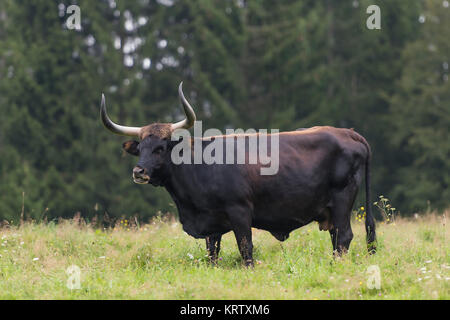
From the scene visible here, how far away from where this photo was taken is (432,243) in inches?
340

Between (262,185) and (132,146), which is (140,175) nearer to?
(132,146)

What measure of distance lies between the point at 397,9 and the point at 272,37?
560 cm

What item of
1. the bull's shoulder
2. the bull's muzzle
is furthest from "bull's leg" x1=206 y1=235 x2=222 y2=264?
the bull's shoulder

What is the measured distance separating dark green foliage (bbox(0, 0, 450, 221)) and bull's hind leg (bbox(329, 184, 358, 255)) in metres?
14.2

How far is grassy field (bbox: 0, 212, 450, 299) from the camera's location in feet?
21.4

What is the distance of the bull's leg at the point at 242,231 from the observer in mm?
7777

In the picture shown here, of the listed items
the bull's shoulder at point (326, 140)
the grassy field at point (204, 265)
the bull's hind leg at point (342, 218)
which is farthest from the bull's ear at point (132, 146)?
the bull's hind leg at point (342, 218)

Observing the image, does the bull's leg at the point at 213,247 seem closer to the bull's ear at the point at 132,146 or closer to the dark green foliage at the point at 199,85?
the bull's ear at the point at 132,146

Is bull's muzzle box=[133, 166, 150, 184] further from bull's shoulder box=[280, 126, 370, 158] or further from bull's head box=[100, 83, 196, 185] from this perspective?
bull's shoulder box=[280, 126, 370, 158]

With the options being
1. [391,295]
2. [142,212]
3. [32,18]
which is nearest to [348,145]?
[391,295]

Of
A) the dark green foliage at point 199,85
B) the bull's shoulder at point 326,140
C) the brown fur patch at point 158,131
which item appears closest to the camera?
the brown fur patch at point 158,131

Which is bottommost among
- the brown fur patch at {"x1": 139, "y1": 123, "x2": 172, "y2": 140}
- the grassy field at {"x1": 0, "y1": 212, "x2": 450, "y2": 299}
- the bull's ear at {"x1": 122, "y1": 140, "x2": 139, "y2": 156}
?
the grassy field at {"x1": 0, "y1": 212, "x2": 450, "y2": 299}

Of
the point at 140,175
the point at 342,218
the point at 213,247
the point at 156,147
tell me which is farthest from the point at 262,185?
the point at 140,175
